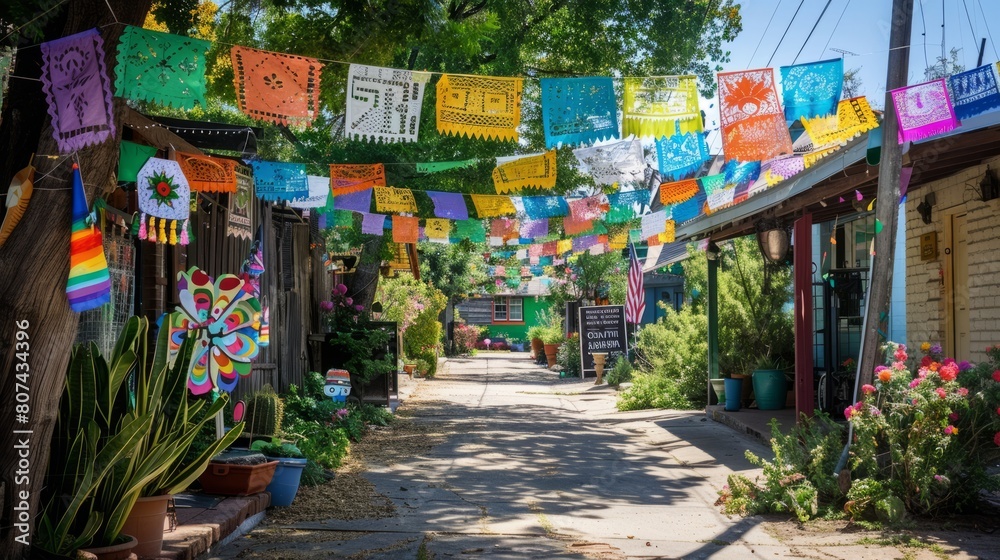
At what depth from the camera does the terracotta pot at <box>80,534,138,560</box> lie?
4.69m

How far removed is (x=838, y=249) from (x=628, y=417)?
4.54 meters

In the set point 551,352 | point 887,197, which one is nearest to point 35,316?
point 887,197

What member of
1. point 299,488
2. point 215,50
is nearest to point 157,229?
point 299,488

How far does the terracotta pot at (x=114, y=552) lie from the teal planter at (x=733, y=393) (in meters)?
11.1

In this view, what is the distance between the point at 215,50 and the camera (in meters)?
11.7

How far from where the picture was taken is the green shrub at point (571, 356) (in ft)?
89.3

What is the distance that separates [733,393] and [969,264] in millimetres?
5424

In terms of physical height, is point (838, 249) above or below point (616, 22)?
below

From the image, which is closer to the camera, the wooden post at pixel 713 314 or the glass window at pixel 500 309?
the wooden post at pixel 713 314

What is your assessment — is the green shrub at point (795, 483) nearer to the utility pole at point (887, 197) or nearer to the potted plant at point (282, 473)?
the utility pole at point (887, 197)

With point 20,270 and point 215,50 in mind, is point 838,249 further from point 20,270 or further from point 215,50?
point 20,270

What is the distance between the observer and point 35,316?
450 cm

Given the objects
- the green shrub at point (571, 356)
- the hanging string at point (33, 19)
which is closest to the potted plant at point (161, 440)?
the hanging string at point (33, 19)

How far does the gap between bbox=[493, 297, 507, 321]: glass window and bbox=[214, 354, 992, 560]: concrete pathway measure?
125 feet
